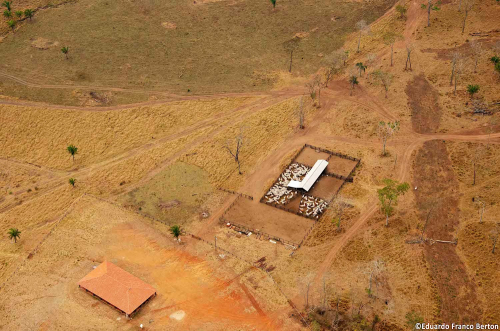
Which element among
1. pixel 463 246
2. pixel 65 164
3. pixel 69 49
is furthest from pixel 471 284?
pixel 69 49

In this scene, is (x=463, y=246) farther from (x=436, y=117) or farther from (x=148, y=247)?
(x=148, y=247)

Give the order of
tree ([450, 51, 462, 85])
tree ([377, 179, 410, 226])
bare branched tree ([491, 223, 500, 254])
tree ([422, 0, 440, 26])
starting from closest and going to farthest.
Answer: bare branched tree ([491, 223, 500, 254]) < tree ([377, 179, 410, 226]) < tree ([450, 51, 462, 85]) < tree ([422, 0, 440, 26])

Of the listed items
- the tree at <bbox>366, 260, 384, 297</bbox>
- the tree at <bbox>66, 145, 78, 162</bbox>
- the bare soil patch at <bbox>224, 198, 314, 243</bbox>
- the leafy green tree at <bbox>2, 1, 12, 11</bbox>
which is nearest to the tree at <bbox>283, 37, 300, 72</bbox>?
the bare soil patch at <bbox>224, 198, 314, 243</bbox>

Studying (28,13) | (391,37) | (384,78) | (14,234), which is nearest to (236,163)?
(384,78)

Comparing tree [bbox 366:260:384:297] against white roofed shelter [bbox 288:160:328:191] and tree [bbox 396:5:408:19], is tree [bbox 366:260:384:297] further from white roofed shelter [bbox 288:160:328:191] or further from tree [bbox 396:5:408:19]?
tree [bbox 396:5:408:19]

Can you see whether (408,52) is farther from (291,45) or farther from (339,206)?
(339,206)

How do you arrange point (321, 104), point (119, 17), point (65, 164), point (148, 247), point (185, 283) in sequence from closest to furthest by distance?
point (185, 283) → point (148, 247) → point (65, 164) → point (321, 104) → point (119, 17)
